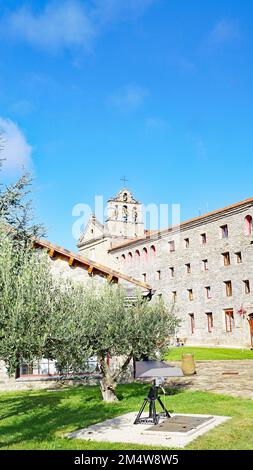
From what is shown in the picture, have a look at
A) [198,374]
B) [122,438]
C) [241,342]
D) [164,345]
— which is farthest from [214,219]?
[122,438]

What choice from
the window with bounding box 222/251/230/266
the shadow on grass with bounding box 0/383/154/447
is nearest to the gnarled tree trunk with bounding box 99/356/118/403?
the shadow on grass with bounding box 0/383/154/447

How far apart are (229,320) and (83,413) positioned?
91.4 ft

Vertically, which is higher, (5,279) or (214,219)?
(214,219)

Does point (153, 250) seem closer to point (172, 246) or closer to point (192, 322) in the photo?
point (172, 246)

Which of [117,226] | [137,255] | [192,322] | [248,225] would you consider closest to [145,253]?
[137,255]

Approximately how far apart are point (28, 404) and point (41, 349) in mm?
8123

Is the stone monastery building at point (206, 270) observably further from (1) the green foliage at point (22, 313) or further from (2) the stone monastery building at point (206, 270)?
(1) the green foliage at point (22, 313)

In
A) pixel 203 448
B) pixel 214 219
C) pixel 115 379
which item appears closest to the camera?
pixel 203 448

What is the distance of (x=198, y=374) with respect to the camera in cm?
2297

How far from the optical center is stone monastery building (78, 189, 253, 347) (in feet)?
124

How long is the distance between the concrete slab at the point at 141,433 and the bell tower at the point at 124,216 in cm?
4821

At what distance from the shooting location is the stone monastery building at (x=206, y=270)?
1491 inches

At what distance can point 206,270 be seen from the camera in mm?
42594
